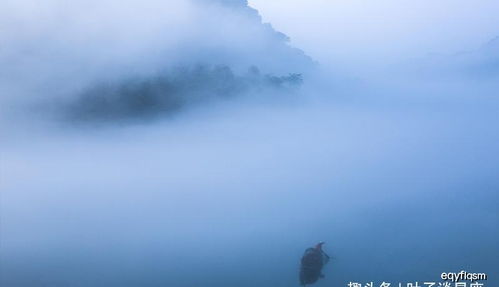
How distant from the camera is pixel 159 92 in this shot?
35.7 metres

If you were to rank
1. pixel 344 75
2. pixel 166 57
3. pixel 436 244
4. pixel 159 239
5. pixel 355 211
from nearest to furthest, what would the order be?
1. pixel 436 244
2. pixel 159 239
3. pixel 355 211
4. pixel 166 57
5. pixel 344 75

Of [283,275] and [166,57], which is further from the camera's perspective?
[166,57]

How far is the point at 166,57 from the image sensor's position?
128ft

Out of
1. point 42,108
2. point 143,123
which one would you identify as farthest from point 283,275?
point 42,108

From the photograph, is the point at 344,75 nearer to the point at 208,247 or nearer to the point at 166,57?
the point at 166,57

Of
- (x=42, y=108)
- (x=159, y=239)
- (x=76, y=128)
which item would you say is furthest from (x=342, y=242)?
(x=42, y=108)

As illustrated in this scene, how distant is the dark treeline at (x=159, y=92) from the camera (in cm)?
3462

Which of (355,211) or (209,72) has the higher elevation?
(209,72)

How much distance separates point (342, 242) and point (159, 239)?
9768mm

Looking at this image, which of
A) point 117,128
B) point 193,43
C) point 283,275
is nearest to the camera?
point 283,275

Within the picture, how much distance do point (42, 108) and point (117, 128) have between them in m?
6.93

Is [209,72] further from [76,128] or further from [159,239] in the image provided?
[159,239]

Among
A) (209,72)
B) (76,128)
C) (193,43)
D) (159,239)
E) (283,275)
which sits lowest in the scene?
(283,275)

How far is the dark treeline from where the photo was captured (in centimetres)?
3462
